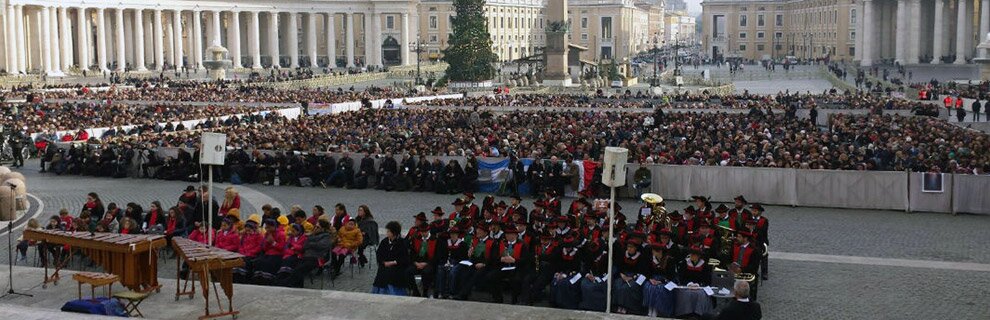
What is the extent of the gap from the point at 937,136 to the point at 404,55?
87.0 meters

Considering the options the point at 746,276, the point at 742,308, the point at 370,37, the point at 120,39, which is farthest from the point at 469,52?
the point at 742,308

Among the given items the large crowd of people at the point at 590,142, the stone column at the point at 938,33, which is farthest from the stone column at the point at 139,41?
the stone column at the point at 938,33

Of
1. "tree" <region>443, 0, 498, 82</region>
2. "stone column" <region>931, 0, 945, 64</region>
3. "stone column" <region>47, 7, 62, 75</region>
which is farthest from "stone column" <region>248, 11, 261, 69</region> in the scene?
"stone column" <region>931, 0, 945, 64</region>

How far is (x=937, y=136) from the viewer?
104 feet

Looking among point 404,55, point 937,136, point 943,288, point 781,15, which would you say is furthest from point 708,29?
point 943,288

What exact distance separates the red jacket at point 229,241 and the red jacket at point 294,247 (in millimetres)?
784

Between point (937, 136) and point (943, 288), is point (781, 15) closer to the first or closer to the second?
point (937, 136)

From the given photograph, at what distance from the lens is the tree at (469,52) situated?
261ft

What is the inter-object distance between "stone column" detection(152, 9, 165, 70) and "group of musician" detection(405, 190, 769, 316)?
84.8 metres

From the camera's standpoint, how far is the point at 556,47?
250 feet

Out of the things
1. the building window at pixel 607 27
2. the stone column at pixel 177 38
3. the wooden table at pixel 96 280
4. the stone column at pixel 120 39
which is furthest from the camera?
the building window at pixel 607 27

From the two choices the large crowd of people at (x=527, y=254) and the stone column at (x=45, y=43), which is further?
the stone column at (x=45, y=43)

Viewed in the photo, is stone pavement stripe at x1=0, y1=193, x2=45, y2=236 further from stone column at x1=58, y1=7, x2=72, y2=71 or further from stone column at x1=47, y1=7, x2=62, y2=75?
stone column at x1=58, y1=7, x2=72, y2=71

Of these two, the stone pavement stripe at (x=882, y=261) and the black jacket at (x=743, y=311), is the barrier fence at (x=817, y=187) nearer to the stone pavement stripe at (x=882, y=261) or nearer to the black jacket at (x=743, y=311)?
the stone pavement stripe at (x=882, y=261)
